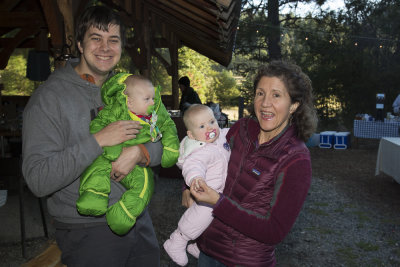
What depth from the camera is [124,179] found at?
77.1 inches

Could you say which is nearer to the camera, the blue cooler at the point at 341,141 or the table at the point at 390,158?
the table at the point at 390,158

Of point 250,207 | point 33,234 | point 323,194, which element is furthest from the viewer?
point 323,194

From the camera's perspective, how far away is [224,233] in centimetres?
194

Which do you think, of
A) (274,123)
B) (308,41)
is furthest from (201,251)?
(308,41)

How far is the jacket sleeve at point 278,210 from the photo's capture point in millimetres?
1688

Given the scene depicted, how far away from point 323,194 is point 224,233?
6200 millimetres

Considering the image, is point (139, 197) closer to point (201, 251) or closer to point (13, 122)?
point (201, 251)

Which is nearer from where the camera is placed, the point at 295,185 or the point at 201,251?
the point at 295,185

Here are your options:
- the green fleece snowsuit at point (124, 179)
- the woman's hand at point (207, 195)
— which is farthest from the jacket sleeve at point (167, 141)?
the woman's hand at point (207, 195)

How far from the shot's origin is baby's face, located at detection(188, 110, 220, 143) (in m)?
2.14

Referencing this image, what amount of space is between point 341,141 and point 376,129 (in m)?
1.24

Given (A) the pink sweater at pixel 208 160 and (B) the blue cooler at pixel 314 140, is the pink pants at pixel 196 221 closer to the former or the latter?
(A) the pink sweater at pixel 208 160

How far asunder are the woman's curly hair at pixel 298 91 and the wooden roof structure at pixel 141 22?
1484 millimetres

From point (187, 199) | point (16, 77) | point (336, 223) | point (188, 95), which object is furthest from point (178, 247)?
point (16, 77)
